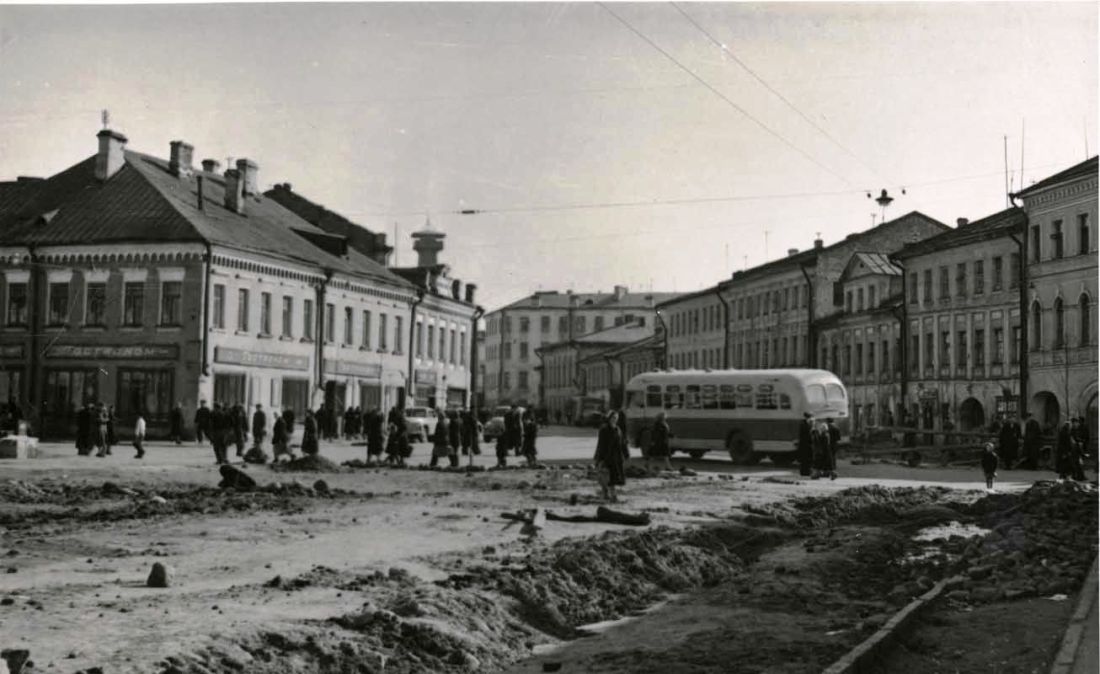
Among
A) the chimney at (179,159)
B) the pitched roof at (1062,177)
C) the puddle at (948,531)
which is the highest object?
the chimney at (179,159)

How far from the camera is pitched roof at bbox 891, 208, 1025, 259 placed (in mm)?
46234

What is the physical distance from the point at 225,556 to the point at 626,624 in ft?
15.0

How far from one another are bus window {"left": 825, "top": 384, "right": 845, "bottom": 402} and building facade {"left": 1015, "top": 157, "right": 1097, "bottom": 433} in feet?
20.2

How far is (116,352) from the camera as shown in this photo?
42.4m

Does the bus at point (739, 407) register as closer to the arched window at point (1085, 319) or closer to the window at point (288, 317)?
the arched window at point (1085, 319)

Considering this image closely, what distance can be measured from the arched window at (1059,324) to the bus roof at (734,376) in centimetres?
709

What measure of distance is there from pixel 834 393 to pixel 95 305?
82.2 ft

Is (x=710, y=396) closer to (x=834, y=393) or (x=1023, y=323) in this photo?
(x=834, y=393)

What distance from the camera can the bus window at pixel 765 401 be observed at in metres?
34.8

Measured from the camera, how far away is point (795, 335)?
6800 centimetres

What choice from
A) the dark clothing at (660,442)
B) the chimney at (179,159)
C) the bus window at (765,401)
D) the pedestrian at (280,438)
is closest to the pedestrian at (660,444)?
the dark clothing at (660,442)

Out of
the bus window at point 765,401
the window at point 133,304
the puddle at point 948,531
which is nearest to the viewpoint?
the puddle at point 948,531

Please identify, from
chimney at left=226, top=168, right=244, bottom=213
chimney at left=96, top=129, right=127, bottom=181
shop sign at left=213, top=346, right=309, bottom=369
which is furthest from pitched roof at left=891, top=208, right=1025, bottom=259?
chimney at left=96, top=129, right=127, bottom=181

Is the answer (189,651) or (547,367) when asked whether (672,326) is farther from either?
(189,651)
